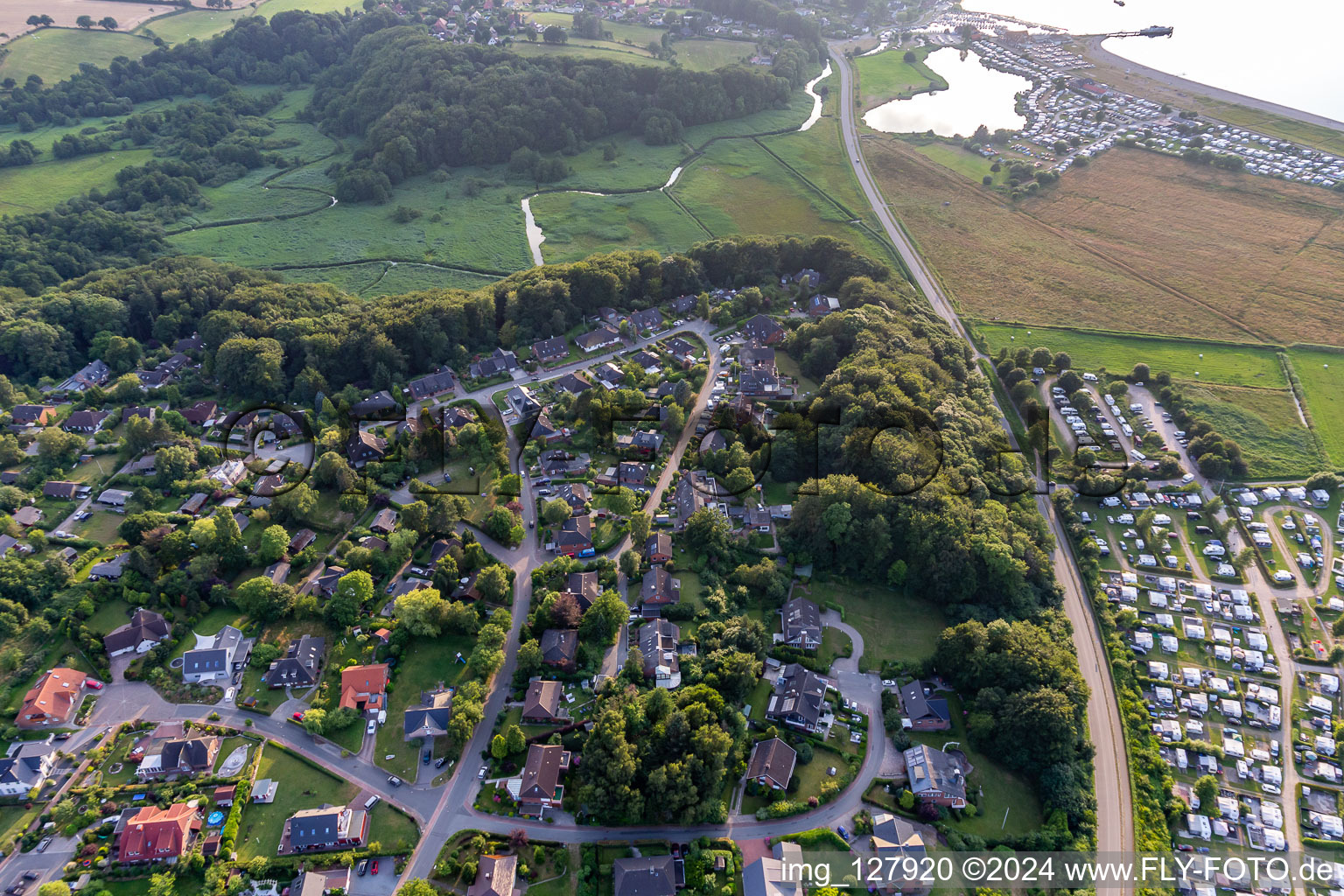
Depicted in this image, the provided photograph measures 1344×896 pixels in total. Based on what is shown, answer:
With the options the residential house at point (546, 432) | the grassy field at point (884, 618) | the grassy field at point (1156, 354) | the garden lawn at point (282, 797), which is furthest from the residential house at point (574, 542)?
the grassy field at point (1156, 354)

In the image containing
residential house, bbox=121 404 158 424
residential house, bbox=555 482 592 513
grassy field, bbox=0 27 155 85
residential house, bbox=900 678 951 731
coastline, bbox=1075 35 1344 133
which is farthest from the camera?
grassy field, bbox=0 27 155 85

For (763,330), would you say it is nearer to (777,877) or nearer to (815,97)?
(777,877)

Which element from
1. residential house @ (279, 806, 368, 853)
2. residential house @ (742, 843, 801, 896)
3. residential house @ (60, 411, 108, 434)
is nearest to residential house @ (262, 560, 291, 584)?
residential house @ (279, 806, 368, 853)

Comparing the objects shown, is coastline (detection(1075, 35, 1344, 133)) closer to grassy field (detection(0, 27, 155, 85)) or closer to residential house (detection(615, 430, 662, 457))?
residential house (detection(615, 430, 662, 457))

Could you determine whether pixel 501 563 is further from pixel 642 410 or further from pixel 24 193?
pixel 24 193

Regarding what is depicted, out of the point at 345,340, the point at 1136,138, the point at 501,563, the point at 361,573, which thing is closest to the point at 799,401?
the point at 501,563

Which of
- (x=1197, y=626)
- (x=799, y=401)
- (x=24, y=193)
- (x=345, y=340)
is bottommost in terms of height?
(x=1197, y=626)

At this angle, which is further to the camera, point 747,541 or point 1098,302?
point 1098,302
